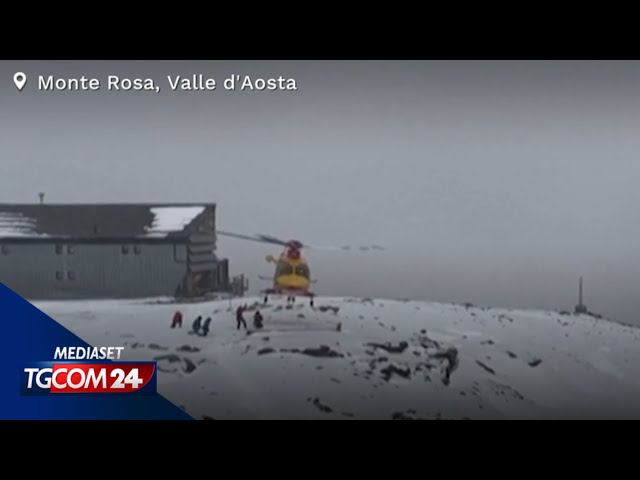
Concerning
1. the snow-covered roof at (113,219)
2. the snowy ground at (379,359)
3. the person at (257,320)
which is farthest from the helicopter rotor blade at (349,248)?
the snow-covered roof at (113,219)

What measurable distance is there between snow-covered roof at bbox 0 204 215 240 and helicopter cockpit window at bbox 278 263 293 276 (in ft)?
1.13

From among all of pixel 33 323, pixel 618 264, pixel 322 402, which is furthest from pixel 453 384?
pixel 33 323

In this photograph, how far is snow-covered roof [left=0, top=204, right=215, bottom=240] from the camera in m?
3.76

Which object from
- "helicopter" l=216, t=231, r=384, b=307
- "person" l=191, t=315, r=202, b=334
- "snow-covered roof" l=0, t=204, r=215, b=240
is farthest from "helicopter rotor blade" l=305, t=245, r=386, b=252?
"person" l=191, t=315, r=202, b=334

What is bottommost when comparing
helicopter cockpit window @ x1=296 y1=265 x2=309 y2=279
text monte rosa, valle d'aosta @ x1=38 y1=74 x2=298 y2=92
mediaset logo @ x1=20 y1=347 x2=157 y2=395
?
mediaset logo @ x1=20 y1=347 x2=157 y2=395

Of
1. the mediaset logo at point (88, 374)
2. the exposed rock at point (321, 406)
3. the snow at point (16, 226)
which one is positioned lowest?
the exposed rock at point (321, 406)

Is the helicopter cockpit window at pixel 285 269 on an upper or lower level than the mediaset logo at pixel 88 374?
upper

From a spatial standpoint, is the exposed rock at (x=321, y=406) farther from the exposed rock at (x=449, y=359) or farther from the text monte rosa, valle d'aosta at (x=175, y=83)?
the text monte rosa, valle d'aosta at (x=175, y=83)

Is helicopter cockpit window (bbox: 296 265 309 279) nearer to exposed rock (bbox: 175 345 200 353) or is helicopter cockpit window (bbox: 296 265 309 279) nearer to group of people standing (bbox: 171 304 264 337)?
group of people standing (bbox: 171 304 264 337)

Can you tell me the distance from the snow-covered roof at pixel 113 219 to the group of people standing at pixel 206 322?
368 millimetres

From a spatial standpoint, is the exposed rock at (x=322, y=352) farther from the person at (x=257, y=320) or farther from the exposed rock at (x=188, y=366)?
the exposed rock at (x=188, y=366)

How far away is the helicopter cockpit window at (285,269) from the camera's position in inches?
149

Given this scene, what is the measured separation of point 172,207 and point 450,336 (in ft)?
4.49

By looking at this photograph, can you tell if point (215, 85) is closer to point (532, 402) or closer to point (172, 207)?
point (172, 207)
